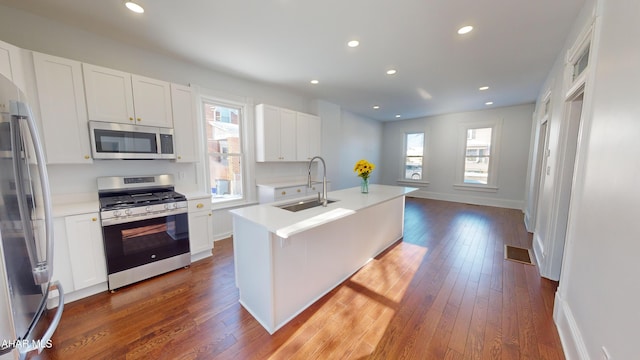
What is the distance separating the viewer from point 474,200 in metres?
6.26

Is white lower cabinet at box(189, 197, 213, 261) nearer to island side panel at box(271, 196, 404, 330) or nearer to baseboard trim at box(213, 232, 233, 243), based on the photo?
baseboard trim at box(213, 232, 233, 243)

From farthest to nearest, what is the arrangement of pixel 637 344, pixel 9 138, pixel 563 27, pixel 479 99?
pixel 479 99, pixel 563 27, pixel 9 138, pixel 637 344

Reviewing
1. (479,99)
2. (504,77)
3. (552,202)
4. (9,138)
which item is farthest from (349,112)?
(9,138)

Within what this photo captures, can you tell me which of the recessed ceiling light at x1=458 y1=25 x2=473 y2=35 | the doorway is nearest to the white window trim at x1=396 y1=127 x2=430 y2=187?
the doorway

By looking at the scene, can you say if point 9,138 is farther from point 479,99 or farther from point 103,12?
point 479,99

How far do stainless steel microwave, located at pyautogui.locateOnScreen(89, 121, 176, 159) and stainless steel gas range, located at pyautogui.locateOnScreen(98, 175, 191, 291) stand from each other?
361 millimetres

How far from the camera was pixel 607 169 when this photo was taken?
124 cm

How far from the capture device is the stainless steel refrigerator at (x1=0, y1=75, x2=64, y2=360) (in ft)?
Answer: 3.37

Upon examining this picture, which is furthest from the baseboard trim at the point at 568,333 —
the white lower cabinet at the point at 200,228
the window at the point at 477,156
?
the window at the point at 477,156

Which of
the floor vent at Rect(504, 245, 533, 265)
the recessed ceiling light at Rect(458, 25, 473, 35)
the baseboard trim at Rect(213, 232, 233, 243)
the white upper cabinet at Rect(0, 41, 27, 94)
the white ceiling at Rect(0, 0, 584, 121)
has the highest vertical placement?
the white ceiling at Rect(0, 0, 584, 121)

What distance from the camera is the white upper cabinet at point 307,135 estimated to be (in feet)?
14.8

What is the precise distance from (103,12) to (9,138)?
5.65 feet

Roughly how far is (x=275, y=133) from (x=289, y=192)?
1.13m

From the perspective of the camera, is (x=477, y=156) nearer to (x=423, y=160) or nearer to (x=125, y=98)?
(x=423, y=160)
